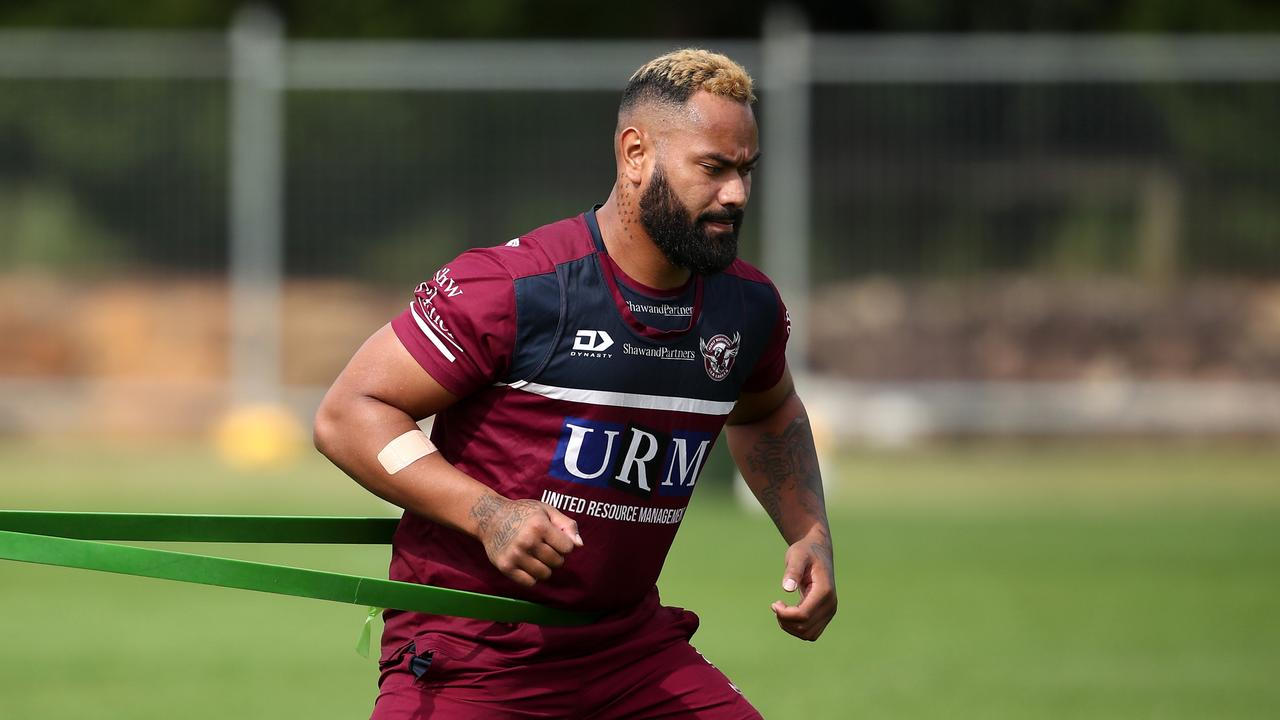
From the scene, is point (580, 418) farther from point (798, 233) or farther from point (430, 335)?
point (798, 233)

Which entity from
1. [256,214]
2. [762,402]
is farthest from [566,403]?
[256,214]

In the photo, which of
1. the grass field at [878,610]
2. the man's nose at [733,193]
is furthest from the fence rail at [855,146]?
the man's nose at [733,193]

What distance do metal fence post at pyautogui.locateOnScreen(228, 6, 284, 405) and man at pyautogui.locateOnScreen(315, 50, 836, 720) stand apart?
16042 millimetres

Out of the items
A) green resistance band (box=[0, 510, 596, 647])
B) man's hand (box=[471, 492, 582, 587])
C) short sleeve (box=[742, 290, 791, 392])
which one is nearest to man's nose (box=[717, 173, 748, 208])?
short sleeve (box=[742, 290, 791, 392])

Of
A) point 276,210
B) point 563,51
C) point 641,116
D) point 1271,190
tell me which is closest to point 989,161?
point 1271,190

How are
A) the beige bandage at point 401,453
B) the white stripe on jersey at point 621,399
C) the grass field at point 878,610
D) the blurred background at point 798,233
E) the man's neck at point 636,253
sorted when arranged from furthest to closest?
the blurred background at point 798,233 < the grass field at point 878,610 < the man's neck at point 636,253 < the white stripe on jersey at point 621,399 < the beige bandage at point 401,453

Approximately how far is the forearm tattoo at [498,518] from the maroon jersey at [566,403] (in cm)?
22

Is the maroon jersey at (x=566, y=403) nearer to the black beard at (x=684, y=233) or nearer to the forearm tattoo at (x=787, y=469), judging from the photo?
the black beard at (x=684, y=233)

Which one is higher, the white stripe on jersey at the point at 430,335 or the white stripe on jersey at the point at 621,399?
the white stripe on jersey at the point at 430,335

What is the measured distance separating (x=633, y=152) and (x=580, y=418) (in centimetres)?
70

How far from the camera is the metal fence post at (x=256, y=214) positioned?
20.2m

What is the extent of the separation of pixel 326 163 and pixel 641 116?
16681 millimetres

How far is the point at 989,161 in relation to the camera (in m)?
20.1

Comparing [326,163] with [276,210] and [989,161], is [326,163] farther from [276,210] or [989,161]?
[989,161]
